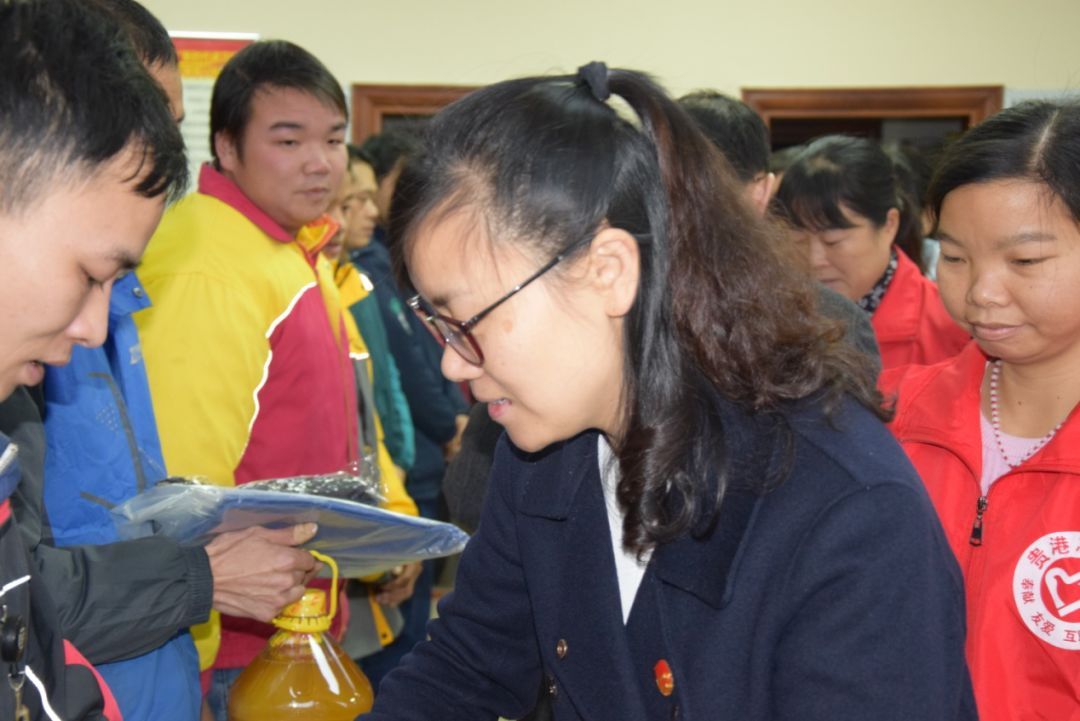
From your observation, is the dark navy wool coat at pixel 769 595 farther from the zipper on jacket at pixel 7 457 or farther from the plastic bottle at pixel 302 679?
the zipper on jacket at pixel 7 457

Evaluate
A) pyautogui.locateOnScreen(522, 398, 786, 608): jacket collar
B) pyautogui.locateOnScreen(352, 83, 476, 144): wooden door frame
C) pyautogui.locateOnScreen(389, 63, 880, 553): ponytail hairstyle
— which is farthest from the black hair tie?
pyautogui.locateOnScreen(352, 83, 476, 144): wooden door frame

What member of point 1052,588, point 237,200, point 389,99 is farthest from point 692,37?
point 1052,588

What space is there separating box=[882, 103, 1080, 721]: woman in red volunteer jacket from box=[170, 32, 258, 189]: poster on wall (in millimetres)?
3891

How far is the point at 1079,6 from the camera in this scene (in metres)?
5.22

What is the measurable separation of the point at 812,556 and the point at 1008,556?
22.7 inches

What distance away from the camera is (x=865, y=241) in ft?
9.21

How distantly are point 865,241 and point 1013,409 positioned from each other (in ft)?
4.02

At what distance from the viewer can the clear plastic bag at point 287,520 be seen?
153 cm

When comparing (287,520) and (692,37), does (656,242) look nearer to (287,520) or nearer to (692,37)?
(287,520)

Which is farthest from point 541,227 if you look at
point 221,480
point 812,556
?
point 221,480

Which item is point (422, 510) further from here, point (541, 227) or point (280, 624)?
point (541, 227)

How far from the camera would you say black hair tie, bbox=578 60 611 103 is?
3.67ft

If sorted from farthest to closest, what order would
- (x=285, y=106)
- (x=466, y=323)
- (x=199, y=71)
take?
(x=199, y=71), (x=285, y=106), (x=466, y=323)

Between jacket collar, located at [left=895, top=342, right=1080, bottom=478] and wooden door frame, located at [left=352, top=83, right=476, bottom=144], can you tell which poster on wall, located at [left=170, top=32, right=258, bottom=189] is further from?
jacket collar, located at [left=895, top=342, right=1080, bottom=478]
